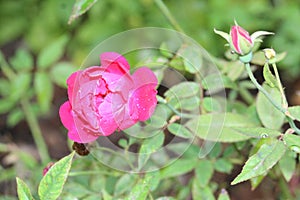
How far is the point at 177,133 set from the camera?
93 cm

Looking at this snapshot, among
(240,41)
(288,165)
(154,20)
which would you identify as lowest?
(154,20)

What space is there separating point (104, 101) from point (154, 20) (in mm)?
1298

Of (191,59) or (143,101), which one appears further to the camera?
(191,59)

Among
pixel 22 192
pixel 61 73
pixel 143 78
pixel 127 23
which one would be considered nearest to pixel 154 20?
pixel 127 23

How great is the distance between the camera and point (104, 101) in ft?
2.54

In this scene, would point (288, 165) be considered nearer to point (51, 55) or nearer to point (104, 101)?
point (104, 101)

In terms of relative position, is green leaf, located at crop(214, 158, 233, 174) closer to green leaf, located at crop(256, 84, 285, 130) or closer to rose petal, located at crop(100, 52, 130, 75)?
green leaf, located at crop(256, 84, 285, 130)

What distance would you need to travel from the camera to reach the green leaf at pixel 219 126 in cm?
94

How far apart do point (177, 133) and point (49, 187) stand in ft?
0.78

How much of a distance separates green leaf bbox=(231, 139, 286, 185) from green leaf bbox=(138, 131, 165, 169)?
19 centimetres

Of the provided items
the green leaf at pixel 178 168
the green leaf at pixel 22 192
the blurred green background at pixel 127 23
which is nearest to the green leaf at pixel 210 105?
the green leaf at pixel 178 168

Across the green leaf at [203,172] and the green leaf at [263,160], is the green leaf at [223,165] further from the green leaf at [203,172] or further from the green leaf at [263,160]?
the green leaf at [263,160]

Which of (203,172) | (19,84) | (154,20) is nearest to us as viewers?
(203,172)

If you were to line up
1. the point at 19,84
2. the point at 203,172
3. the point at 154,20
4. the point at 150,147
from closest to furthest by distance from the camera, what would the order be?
the point at 150,147, the point at 203,172, the point at 19,84, the point at 154,20
